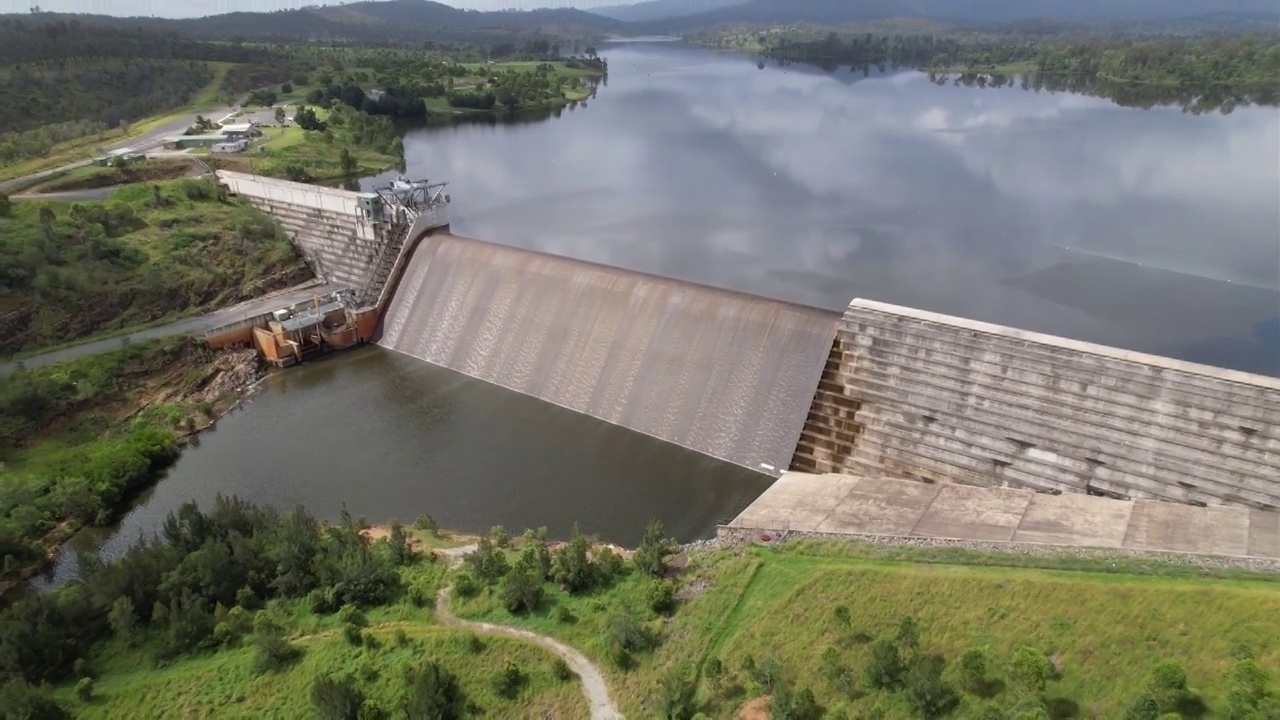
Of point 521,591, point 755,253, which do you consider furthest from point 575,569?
point 755,253

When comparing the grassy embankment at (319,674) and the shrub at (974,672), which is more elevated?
the shrub at (974,672)

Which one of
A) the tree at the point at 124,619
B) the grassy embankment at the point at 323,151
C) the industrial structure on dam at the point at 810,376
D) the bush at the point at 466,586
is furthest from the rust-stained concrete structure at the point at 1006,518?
the grassy embankment at the point at 323,151

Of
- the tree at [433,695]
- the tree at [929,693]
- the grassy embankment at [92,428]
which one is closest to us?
the tree at [929,693]

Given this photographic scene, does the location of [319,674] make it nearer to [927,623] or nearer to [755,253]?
[927,623]

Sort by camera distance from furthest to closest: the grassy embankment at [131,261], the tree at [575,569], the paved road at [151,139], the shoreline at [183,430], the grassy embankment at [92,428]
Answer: the paved road at [151,139], the grassy embankment at [131,261], the grassy embankment at [92,428], the shoreline at [183,430], the tree at [575,569]

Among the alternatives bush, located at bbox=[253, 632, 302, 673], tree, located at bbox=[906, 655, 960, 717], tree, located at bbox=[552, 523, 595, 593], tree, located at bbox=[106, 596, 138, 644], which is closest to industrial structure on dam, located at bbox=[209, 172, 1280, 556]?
tree, located at bbox=[552, 523, 595, 593]

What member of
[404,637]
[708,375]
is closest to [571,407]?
[708,375]

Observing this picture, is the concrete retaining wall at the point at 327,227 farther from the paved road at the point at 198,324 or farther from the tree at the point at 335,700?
the tree at the point at 335,700

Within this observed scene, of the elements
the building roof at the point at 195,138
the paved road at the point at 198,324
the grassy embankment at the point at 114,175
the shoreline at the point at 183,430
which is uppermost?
the building roof at the point at 195,138
